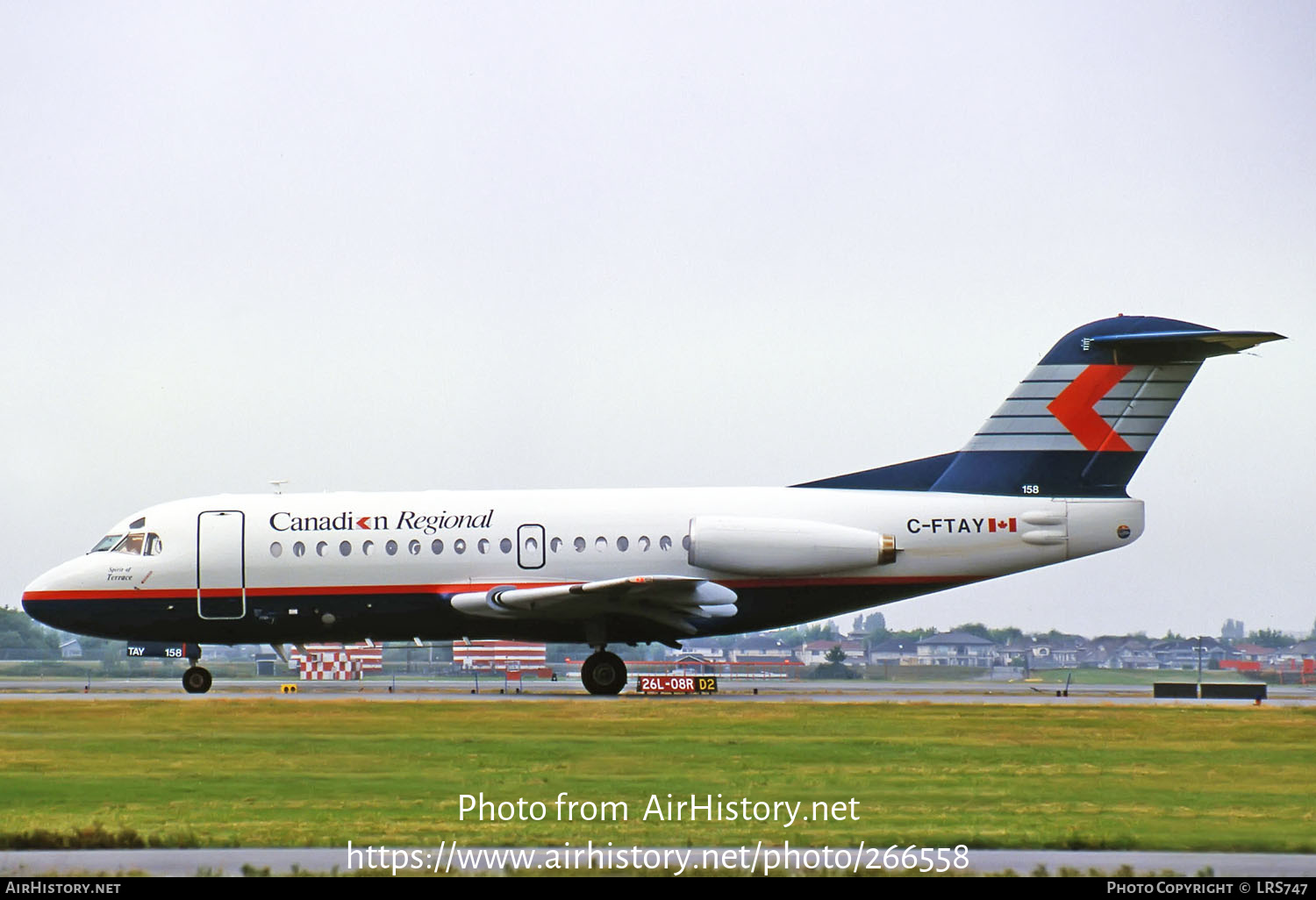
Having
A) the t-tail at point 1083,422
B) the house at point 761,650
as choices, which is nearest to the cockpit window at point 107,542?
the t-tail at point 1083,422

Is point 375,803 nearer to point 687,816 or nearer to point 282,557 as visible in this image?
point 687,816

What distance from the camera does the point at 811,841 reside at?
13648 millimetres

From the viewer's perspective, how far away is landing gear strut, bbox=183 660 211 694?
34219mm

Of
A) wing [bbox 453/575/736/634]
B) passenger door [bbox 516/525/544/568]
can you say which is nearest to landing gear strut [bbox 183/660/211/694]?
wing [bbox 453/575/736/634]

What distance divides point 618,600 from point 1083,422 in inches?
387

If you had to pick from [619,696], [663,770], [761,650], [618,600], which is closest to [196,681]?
[619,696]

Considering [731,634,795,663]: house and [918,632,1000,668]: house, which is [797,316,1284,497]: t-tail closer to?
[918,632,1000,668]: house

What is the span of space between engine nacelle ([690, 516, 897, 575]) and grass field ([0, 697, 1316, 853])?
2.78 m

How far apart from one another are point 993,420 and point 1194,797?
1594 centimetres

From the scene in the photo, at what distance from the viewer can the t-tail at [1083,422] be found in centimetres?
3209

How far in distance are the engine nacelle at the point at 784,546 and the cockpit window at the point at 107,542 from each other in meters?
12.0

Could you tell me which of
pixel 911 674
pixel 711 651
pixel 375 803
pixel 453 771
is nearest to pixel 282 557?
pixel 453 771

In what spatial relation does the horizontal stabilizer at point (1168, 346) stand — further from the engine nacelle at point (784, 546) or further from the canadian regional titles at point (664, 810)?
the canadian regional titles at point (664, 810)
